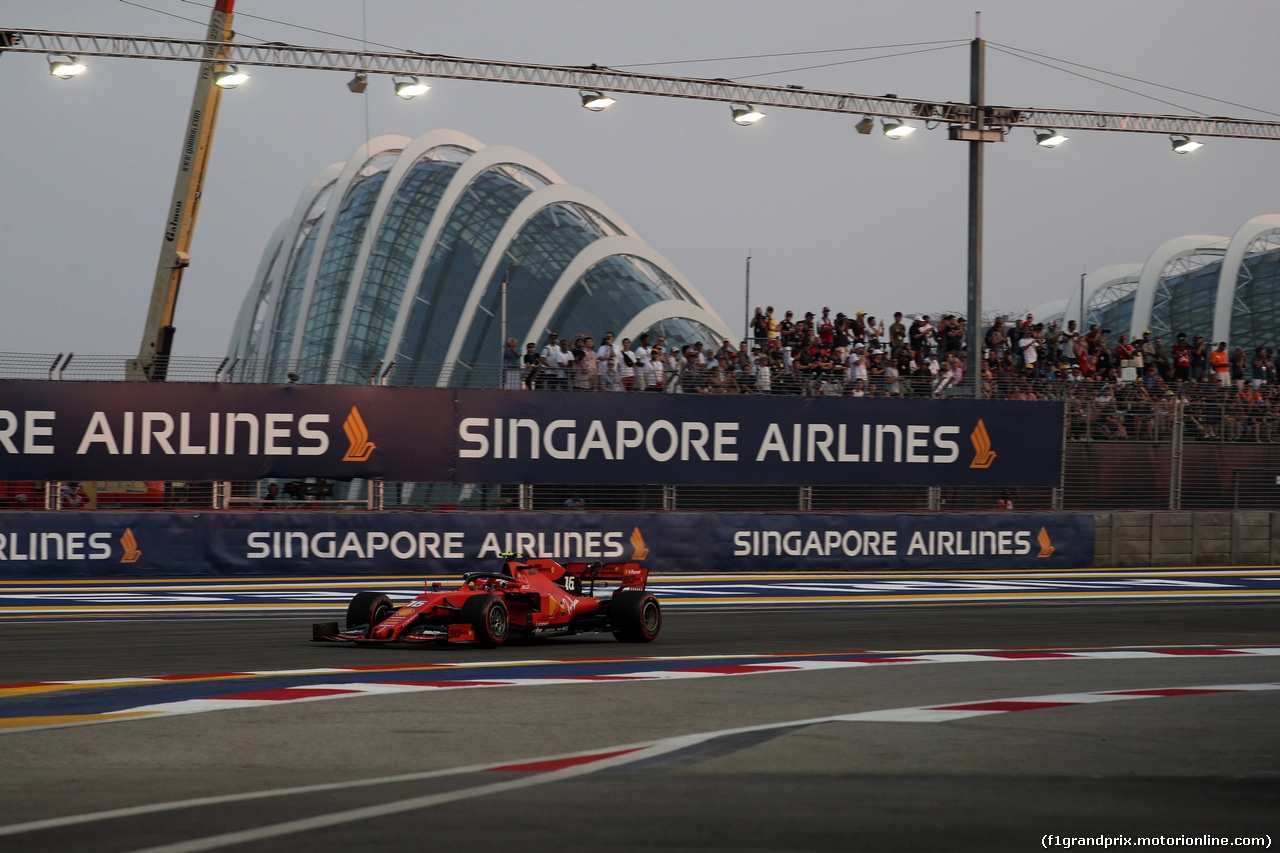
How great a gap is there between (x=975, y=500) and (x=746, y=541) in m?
4.24

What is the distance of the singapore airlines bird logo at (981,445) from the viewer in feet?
71.1

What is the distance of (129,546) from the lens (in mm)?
18047

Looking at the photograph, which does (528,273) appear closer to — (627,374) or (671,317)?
(671,317)

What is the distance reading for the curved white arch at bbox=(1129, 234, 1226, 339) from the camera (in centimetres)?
6309

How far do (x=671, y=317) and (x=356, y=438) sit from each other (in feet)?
107

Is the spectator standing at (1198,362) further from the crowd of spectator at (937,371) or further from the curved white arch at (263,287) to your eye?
the curved white arch at (263,287)

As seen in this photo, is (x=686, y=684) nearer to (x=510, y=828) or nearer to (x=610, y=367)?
(x=510, y=828)

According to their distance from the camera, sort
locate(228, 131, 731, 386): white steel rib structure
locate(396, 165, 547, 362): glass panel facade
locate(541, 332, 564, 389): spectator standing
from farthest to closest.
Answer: locate(396, 165, 547, 362): glass panel facade → locate(228, 131, 731, 386): white steel rib structure → locate(541, 332, 564, 389): spectator standing

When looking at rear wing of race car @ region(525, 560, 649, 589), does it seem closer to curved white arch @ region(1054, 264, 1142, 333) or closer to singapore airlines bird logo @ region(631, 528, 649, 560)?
singapore airlines bird logo @ region(631, 528, 649, 560)

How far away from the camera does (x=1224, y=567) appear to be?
22578 mm

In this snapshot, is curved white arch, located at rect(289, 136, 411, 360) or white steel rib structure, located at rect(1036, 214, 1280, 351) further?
white steel rib structure, located at rect(1036, 214, 1280, 351)

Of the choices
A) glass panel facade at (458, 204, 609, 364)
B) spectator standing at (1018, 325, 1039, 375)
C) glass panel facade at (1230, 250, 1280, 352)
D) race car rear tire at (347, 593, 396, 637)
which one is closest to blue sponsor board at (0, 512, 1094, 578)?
spectator standing at (1018, 325, 1039, 375)

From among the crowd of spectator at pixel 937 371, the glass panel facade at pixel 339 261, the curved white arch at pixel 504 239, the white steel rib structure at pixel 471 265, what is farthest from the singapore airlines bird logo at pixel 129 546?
the glass panel facade at pixel 339 261

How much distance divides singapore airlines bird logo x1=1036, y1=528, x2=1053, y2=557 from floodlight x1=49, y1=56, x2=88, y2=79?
17.7 metres
